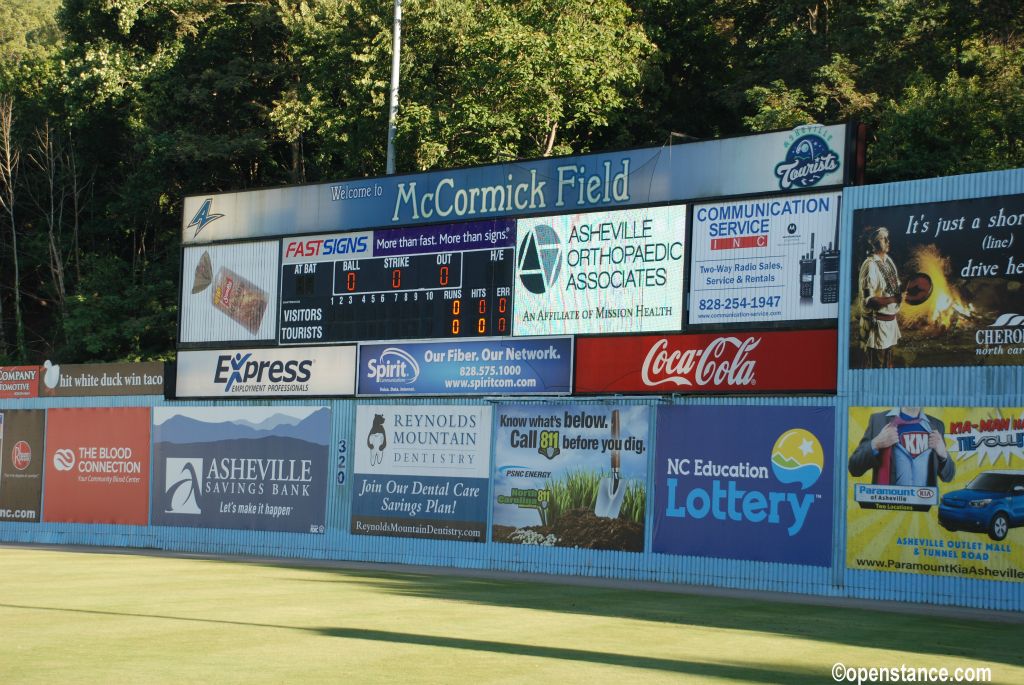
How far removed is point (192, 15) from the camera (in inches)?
1790

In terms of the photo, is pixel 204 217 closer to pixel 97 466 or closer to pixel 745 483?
pixel 97 466

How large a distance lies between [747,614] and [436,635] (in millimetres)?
4902

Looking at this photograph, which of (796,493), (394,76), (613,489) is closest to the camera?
(796,493)

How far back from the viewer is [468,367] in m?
24.0

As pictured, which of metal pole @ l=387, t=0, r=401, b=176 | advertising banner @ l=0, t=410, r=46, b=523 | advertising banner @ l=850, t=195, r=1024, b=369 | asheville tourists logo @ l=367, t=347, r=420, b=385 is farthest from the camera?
metal pole @ l=387, t=0, r=401, b=176

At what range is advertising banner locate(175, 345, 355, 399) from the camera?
25.9m

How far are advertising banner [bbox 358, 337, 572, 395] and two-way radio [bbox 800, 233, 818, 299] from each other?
15.3ft

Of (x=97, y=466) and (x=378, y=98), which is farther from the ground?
(x=378, y=98)

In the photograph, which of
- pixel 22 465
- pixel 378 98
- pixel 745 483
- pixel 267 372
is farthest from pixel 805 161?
pixel 378 98

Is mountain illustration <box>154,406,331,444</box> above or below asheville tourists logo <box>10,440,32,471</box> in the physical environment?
above

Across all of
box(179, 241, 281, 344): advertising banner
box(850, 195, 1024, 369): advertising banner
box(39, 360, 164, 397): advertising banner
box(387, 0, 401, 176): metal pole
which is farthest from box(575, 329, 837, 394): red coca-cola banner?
box(387, 0, 401, 176): metal pole

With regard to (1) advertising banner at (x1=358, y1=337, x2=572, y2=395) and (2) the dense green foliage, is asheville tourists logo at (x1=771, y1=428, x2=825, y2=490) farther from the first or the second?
(2) the dense green foliage

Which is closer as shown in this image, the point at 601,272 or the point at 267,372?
the point at 601,272

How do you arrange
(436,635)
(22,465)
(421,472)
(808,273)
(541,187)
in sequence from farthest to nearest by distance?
1. (22,465)
2. (421,472)
3. (541,187)
4. (808,273)
5. (436,635)
